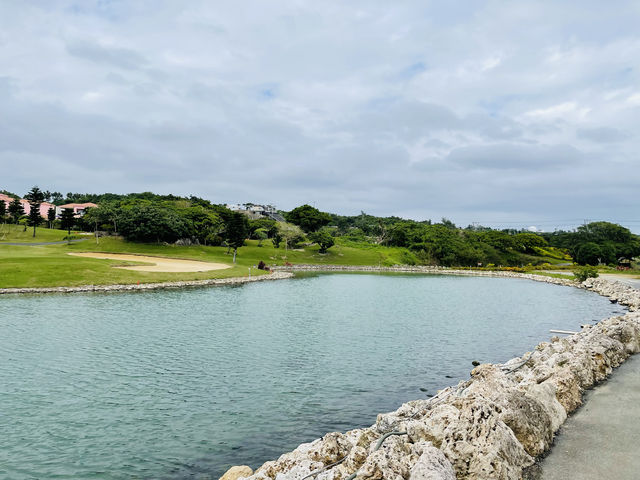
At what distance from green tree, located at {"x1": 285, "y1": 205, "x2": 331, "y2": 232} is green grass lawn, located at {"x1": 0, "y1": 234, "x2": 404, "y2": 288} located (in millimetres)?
11629

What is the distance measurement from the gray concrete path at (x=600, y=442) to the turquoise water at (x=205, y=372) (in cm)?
599

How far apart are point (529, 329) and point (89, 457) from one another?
2829 centimetres

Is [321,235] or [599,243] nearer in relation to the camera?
[321,235]

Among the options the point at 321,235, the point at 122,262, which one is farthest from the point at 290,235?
the point at 122,262

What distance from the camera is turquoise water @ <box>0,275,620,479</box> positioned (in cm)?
1115

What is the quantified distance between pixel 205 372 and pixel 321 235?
8705 centimetres

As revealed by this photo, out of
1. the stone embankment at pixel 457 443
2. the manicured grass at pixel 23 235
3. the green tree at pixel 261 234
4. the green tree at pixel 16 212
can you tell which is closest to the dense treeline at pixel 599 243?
the green tree at pixel 261 234

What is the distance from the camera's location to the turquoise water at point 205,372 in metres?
11.1

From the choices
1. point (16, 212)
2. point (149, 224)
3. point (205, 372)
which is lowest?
point (205, 372)

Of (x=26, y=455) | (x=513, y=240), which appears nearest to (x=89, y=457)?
(x=26, y=455)

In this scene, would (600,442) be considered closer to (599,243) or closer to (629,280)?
(629,280)

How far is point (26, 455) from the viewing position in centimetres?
1060

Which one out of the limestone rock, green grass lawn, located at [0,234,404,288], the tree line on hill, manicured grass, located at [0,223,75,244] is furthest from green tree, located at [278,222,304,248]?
the limestone rock

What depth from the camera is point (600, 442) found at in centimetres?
838
